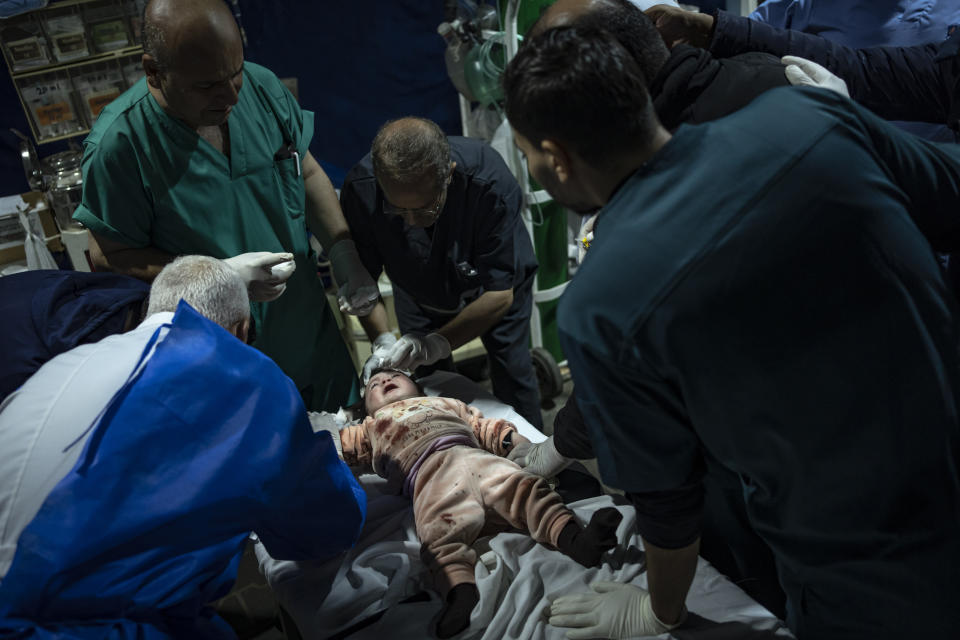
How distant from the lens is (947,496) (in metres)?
1.11

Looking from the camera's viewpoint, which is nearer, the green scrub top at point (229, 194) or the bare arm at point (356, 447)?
the green scrub top at point (229, 194)

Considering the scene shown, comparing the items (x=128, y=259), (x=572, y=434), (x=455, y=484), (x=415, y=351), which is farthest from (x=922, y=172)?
(x=128, y=259)

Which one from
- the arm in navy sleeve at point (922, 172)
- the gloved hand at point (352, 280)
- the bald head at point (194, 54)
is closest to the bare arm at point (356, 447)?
the gloved hand at point (352, 280)

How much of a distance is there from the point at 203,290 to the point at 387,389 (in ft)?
3.31

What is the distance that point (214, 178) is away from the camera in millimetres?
2330

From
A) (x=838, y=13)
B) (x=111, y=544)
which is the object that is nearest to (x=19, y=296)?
(x=111, y=544)

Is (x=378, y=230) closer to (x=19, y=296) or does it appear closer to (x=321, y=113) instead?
(x=19, y=296)

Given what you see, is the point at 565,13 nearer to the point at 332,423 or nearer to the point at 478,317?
the point at 478,317

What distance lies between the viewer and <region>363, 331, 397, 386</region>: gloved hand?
8.70ft

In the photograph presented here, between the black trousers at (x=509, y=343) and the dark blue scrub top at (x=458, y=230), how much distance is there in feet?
0.72

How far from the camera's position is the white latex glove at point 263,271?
2.16 m

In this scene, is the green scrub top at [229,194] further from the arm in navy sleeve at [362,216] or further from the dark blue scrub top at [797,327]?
the dark blue scrub top at [797,327]

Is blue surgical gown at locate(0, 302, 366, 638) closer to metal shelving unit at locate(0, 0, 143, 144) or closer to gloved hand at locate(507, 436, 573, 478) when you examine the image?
gloved hand at locate(507, 436, 573, 478)

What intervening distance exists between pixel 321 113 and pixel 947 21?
3198 millimetres
